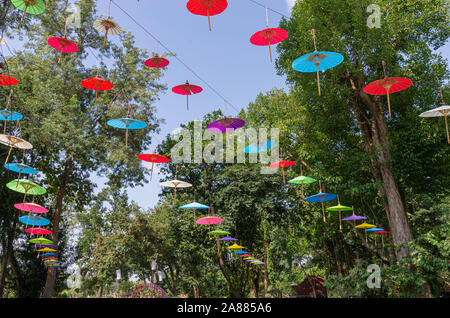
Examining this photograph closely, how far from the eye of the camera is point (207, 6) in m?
5.60

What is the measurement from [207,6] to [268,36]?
4.15ft

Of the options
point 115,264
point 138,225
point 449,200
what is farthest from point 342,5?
point 115,264

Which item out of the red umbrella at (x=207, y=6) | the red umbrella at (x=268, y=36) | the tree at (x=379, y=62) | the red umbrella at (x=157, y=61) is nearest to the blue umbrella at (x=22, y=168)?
the red umbrella at (x=157, y=61)

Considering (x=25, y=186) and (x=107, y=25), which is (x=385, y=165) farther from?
→ (x=25, y=186)

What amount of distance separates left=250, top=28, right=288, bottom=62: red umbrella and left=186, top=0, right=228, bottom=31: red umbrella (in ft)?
2.81

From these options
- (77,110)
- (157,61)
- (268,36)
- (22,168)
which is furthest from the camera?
(77,110)

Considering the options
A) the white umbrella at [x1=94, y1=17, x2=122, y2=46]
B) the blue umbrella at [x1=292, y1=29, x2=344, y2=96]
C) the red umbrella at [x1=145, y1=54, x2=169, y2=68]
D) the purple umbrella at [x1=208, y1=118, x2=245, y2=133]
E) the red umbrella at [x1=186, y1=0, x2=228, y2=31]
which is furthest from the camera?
the purple umbrella at [x1=208, y1=118, x2=245, y2=133]

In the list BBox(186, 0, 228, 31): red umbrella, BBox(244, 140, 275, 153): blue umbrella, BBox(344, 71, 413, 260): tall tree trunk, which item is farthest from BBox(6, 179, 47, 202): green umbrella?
BBox(344, 71, 413, 260): tall tree trunk

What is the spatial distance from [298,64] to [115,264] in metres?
15.7

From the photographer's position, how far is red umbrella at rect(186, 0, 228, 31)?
5555 mm

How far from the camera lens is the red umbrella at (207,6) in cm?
555

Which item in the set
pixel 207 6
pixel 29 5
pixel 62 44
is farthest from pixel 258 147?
pixel 29 5

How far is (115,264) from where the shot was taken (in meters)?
18.5

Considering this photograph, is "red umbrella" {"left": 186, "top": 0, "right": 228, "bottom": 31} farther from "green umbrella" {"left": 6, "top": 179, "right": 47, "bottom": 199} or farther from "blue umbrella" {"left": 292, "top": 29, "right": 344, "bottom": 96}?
"green umbrella" {"left": 6, "top": 179, "right": 47, "bottom": 199}
